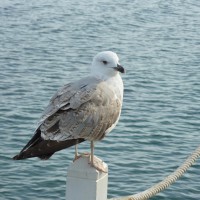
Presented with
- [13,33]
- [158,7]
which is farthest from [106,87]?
[158,7]

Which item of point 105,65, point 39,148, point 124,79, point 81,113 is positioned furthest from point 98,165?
point 124,79

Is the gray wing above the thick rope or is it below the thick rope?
above

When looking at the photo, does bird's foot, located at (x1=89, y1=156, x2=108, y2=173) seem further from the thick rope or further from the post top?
the thick rope

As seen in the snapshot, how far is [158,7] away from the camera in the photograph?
24.8 meters

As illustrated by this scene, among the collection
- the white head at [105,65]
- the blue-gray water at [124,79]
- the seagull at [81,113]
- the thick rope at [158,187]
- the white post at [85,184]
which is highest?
the white head at [105,65]

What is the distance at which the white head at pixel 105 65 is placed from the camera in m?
6.11

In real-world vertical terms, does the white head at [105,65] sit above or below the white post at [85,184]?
above

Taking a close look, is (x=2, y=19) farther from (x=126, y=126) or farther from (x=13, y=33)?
(x=126, y=126)

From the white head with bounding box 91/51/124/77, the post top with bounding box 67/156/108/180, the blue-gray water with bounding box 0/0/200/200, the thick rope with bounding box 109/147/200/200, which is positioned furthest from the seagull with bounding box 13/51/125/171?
the blue-gray water with bounding box 0/0/200/200

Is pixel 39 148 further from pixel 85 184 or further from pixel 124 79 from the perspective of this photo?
pixel 124 79

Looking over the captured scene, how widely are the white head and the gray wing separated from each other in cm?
10

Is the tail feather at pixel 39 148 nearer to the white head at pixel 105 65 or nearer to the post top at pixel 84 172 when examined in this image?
the post top at pixel 84 172

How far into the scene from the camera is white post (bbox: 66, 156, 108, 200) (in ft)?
16.5

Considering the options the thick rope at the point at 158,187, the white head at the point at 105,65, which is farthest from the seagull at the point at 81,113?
the thick rope at the point at 158,187
